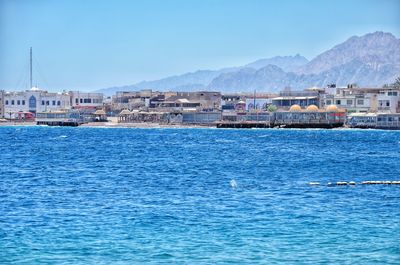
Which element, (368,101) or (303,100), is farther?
(303,100)

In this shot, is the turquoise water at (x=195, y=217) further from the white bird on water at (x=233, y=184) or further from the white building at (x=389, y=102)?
the white building at (x=389, y=102)

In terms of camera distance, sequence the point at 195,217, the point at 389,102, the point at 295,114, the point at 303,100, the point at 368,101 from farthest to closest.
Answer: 1. the point at 303,100
2. the point at 295,114
3. the point at 368,101
4. the point at 389,102
5. the point at 195,217

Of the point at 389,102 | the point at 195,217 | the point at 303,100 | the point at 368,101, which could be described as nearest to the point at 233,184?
the point at 195,217

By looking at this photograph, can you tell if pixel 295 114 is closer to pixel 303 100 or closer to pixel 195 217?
pixel 303 100

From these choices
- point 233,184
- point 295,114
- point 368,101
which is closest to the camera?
point 233,184

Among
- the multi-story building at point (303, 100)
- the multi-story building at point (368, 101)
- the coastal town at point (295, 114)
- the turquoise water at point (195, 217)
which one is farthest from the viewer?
the multi-story building at point (303, 100)

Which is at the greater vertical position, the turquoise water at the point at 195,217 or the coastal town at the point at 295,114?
the coastal town at the point at 295,114

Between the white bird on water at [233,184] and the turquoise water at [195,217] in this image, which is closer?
the turquoise water at [195,217]

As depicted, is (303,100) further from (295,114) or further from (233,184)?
(233,184)

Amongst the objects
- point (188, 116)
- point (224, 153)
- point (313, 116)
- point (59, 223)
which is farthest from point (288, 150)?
point (188, 116)

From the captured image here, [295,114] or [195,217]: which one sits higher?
[295,114]

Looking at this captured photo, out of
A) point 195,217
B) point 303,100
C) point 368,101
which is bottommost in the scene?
point 195,217

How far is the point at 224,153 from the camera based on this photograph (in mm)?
85125

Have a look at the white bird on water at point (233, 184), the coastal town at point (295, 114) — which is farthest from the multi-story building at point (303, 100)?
the white bird on water at point (233, 184)
